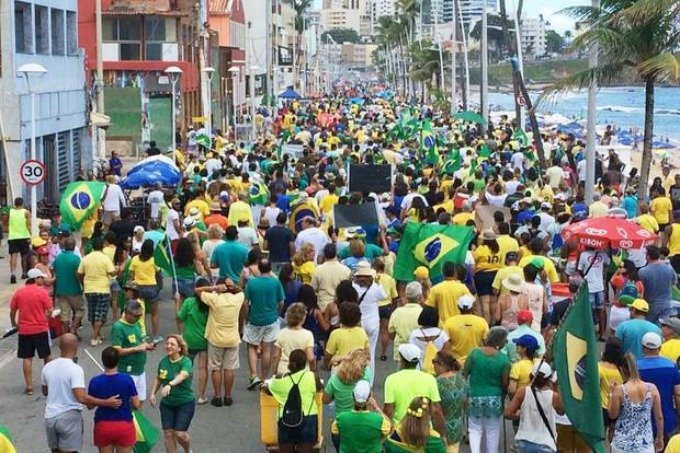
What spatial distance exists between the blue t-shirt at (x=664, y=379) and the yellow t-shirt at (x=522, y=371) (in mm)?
850

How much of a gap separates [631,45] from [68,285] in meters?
11.2

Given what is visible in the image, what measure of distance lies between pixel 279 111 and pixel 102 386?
60.1 meters

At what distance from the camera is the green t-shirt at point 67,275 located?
16234 millimetres

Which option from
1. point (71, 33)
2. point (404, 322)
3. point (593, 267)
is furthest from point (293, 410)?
point (71, 33)

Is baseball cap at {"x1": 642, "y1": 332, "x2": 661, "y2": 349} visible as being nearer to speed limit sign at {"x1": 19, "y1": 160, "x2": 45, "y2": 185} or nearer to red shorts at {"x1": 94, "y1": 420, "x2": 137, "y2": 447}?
red shorts at {"x1": 94, "y1": 420, "x2": 137, "y2": 447}

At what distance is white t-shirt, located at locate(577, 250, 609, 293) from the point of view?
1588 cm

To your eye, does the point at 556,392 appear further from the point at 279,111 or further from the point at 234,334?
the point at 279,111

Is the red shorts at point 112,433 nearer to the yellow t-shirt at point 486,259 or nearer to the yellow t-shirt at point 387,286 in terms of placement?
the yellow t-shirt at point 387,286

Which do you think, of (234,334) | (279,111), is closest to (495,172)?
(234,334)

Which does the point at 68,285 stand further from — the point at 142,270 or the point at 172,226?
the point at 172,226

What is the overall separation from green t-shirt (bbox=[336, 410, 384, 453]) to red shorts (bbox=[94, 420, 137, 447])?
197cm

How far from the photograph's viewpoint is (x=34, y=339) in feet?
46.7

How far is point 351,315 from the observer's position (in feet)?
38.3

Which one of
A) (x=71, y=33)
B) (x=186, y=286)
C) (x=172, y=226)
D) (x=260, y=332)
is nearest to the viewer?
(x=260, y=332)
